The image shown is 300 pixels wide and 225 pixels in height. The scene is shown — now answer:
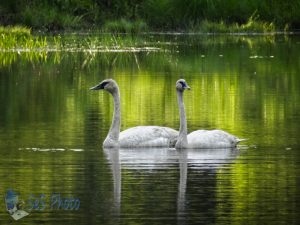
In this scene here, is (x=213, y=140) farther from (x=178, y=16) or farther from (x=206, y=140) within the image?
(x=178, y=16)

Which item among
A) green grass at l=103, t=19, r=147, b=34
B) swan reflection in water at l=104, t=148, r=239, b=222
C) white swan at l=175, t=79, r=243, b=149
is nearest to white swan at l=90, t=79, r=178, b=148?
swan reflection in water at l=104, t=148, r=239, b=222

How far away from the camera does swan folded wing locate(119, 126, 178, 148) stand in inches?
698

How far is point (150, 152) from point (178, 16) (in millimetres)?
54532

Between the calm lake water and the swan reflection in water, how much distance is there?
0.05ft

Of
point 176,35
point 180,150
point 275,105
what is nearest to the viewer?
point 180,150

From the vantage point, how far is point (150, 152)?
56.9 feet

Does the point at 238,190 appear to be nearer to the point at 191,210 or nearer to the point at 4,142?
the point at 191,210

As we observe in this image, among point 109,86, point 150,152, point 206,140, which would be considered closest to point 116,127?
point 150,152

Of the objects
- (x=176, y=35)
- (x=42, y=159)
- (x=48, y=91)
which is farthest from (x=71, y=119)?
(x=176, y=35)

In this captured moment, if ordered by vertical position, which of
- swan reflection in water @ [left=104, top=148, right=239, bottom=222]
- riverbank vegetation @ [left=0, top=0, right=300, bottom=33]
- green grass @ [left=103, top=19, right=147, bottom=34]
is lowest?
swan reflection in water @ [left=104, top=148, right=239, bottom=222]

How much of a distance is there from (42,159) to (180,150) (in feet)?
6.97

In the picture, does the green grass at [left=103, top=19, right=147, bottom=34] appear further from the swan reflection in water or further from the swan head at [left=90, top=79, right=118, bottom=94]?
the swan reflection in water

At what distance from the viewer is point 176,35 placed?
69.9 meters

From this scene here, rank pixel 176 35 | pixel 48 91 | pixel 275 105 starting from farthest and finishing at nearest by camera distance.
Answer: pixel 176 35
pixel 48 91
pixel 275 105
